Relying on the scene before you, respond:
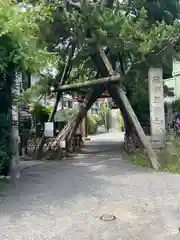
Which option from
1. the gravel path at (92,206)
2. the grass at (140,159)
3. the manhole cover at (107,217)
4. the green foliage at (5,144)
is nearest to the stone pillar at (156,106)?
the grass at (140,159)

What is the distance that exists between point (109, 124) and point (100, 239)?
40654 millimetres

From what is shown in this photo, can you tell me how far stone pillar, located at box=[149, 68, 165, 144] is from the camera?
11559 millimetres

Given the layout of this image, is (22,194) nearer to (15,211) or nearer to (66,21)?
(15,211)

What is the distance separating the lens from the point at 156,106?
11695mm

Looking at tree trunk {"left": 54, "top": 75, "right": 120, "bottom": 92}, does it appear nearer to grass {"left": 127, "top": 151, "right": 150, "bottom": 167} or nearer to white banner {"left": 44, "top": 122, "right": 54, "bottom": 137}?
white banner {"left": 44, "top": 122, "right": 54, "bottom": 137}

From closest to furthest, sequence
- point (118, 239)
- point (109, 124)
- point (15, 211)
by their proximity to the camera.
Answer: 1. point (118, 239)
2. point (15, 211)
3. point (109, 124)

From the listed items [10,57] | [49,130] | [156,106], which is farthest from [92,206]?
[49,130]

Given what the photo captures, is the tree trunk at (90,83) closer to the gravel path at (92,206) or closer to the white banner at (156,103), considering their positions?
the white banner at (156,103)

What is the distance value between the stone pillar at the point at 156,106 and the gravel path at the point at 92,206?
1.72 metres

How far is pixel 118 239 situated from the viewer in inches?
189

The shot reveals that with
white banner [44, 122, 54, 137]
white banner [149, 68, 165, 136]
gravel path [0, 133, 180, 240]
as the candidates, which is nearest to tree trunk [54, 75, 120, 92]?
white banner [149, 68, 165, 136]

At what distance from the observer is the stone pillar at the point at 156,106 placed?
1156 cm

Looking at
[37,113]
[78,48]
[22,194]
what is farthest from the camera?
[37,113]

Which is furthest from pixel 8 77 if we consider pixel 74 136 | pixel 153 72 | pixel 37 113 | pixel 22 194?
pixel 37 113
